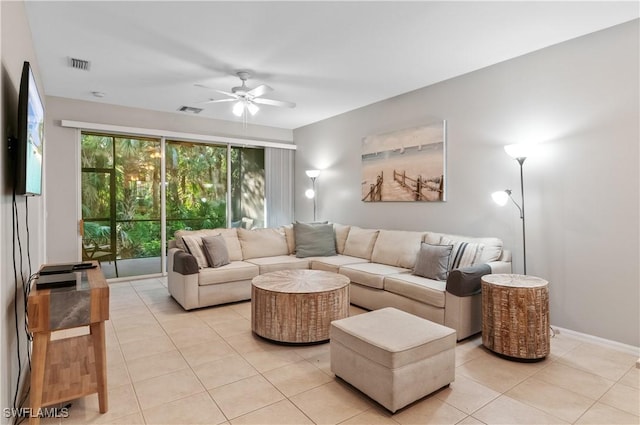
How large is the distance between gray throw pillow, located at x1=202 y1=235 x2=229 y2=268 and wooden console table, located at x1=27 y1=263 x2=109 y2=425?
6.26ft

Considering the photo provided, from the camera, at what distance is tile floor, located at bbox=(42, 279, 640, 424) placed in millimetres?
2018

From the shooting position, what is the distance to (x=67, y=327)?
187 centimetres

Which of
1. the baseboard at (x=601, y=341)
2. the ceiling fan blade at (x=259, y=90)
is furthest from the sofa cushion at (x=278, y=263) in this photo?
the baseboard at (x=601, y=341)

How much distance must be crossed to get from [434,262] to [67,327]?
121 inches

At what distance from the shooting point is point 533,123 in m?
3.46

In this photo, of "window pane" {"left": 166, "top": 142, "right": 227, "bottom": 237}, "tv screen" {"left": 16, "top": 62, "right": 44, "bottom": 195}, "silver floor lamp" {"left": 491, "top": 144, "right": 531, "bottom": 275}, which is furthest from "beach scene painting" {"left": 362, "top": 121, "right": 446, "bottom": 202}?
"tv screen" {"left": 16, "top": 62, "right": 44, "bottom": 195}

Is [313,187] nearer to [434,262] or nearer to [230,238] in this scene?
[230,238]

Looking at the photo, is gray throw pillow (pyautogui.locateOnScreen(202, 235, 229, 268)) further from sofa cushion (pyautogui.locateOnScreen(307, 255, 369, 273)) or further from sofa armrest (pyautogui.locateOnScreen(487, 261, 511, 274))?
sofa armrest (pyautogui.locateOnScreen(487, 261, 511, 274))

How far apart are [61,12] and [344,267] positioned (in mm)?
3596

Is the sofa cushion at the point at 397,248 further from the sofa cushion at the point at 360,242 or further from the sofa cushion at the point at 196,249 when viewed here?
the sofa cushion at the point at 196,249

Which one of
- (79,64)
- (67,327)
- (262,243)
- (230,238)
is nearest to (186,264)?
(230,238)

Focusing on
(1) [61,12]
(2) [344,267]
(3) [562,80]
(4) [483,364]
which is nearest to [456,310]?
(4) [483,364]

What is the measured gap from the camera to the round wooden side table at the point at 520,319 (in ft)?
8.75

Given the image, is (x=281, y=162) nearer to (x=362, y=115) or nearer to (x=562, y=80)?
(x=362, y=115)
